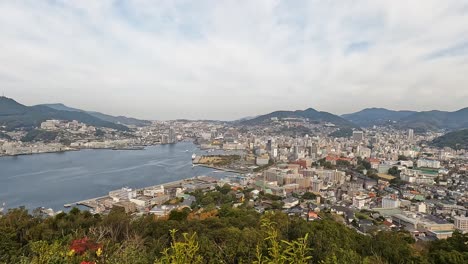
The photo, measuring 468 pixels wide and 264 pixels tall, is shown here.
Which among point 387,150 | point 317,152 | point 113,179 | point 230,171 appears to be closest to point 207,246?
point 113,179

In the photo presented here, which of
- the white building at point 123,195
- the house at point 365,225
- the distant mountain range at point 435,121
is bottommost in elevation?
the white building at point 123,195

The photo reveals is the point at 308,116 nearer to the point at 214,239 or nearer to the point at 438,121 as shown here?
the point at 438,121

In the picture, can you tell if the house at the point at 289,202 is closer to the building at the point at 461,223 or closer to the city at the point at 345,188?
the city at the point at 345,188

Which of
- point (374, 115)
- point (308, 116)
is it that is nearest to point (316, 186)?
point (308, 116)

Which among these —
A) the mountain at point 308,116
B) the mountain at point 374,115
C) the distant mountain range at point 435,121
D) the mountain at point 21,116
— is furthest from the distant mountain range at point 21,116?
the mountain at point 374,115

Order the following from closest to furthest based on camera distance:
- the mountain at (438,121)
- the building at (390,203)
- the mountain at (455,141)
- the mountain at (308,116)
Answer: the building at (390,203) < the mountain at (455,141) < the mountain at (438,121) < the mountain at (308,116)

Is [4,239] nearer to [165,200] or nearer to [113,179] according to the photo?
[165,200]
